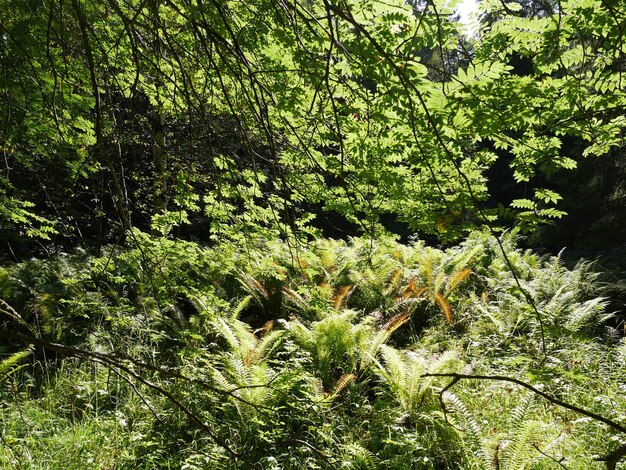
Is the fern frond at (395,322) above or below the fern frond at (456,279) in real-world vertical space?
below

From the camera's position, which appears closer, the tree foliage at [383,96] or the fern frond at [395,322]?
the tree foliage at [383,96]

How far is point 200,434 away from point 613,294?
5339mm

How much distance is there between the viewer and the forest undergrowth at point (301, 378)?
2.63m

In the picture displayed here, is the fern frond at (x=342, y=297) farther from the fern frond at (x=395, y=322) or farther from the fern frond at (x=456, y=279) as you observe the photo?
the fern frond at (x=456, y=279)

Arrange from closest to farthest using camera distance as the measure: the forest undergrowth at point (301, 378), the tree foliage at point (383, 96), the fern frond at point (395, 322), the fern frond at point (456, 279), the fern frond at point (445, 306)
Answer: the tree foliage at point (383, 96) < the forest undergrowth at point (301, 378) < the fern frond at point (395, 322) < the fern frond at point (445, 306) < the fern frond at point (456, 279)

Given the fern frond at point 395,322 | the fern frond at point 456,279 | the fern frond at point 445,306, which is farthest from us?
the fern frond at point 456,279

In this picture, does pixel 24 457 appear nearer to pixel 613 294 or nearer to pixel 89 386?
pixel 89 386

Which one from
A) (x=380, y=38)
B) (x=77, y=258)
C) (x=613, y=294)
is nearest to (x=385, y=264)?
(x=613, y=294)

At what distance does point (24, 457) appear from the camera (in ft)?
8.13

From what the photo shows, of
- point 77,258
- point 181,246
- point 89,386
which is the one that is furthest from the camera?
point 77,258

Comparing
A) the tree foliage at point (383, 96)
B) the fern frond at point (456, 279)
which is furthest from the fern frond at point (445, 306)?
the tree foliage at point (383, 96)

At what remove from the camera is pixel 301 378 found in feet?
10.6

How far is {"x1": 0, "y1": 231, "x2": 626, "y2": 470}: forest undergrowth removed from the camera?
2.63m

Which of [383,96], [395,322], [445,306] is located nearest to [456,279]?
[445,306]
